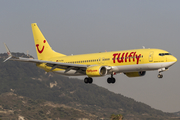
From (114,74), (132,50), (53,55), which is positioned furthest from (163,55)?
(53,55)

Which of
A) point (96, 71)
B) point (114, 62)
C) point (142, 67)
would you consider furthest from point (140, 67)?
point (96, 71)

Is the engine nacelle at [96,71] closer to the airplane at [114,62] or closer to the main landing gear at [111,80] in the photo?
the airplane at [114,62]

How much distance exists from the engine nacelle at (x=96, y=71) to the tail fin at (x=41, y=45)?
16684mm

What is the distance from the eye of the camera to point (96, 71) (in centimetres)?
5569

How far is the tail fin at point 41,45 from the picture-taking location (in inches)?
2815

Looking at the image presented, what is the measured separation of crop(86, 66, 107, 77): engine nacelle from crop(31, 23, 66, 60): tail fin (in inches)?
657

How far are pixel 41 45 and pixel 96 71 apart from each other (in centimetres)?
2137

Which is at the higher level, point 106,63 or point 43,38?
point 43,38

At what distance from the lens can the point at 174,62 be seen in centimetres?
5225

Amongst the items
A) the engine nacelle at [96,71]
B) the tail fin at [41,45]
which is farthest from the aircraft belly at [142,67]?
the tail fin at [41,45]

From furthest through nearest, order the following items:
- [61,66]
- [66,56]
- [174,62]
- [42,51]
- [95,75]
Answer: [42,51] → [66,56] → [61,66] → [95,75] → [174,62]

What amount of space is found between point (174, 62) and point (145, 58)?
15.5 feet

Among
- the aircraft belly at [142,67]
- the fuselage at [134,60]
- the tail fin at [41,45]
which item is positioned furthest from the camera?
the tail fin at [41,45]

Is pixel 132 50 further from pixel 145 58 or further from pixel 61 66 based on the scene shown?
pixel 61 66
